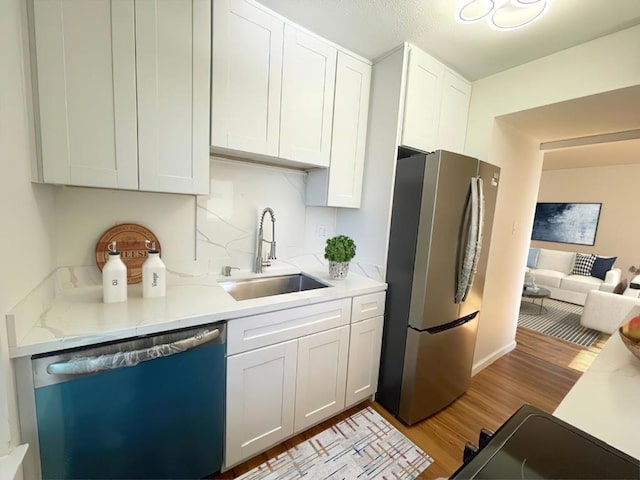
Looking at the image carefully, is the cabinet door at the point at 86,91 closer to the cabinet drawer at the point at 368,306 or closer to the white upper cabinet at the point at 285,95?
the white upper cabinet at the point at 285,95

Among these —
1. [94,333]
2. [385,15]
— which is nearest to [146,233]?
[94,333]

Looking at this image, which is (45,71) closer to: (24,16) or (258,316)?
(24,16)

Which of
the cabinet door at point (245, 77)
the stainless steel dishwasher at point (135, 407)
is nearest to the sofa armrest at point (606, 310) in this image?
the cabinet door at point (245, 77)

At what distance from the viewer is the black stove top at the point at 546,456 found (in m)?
0.55

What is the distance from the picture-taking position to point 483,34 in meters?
1.60

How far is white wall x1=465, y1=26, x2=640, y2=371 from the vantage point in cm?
155

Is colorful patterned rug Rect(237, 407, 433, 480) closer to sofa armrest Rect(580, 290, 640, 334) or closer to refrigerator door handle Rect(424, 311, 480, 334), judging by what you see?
refrigerator door handle Rect(424, 311, 480, 334)

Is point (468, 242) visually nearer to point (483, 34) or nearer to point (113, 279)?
point (483, 34)

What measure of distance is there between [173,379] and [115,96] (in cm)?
122

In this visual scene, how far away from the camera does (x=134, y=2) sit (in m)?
1.12

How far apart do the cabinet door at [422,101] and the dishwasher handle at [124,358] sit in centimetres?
170

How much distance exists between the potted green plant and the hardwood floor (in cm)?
99

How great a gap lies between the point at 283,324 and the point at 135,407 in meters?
0.68

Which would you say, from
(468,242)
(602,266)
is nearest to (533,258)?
(602,266)
